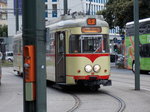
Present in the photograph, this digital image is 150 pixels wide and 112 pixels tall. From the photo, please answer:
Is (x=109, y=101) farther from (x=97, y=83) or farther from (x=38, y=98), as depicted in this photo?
(x=38, y=98)

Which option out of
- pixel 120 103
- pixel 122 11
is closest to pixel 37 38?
pixel 120 103

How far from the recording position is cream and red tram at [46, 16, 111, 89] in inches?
640

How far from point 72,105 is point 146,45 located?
721 inches

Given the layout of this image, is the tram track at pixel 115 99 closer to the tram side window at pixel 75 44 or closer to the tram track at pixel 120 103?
the tram track at pixel 120 103

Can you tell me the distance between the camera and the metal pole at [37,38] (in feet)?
20.9

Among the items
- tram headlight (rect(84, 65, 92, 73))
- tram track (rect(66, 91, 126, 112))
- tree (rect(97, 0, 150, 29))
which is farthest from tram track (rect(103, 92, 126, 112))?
tree (rect(97, 0, 150, 29))

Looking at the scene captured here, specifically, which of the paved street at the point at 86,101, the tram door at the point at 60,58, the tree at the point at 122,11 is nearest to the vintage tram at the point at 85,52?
the tram door at the point at 60,58

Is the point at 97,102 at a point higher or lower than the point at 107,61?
lower

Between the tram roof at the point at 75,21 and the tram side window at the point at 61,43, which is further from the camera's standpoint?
the tram side window at the point at 61,43

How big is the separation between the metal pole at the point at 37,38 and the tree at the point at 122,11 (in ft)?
121

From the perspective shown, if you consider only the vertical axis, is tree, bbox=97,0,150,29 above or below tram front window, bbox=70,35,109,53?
above

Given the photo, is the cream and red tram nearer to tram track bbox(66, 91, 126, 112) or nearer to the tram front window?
the tram front window

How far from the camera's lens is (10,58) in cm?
6856

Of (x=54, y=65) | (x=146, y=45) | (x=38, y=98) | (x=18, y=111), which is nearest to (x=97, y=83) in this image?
(x=54, y=65)
